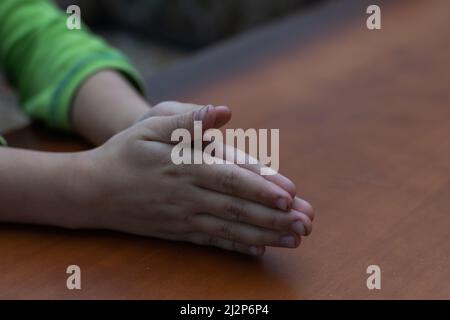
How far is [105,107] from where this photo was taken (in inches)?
25.2

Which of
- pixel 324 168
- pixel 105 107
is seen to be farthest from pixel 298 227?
pixel 105 107

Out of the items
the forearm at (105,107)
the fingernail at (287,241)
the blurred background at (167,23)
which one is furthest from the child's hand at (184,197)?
the blurred background at (167,23)

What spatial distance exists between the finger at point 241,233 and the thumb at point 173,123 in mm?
59

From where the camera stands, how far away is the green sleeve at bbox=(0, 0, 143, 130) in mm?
668

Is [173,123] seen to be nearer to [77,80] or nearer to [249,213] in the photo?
[249,213]

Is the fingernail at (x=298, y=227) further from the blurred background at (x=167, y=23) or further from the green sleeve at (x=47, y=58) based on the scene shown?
the blurred background at (x=167, y=23)

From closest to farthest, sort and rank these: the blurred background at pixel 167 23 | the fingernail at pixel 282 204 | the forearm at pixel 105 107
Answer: the fingernail at pixel 282 204 < the forearm at pixel 105 107 < the blurred background at pixel 167 23

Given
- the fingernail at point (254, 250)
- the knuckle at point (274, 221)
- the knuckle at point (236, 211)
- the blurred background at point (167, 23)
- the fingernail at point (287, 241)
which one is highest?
the blurred background at point (167, 23)

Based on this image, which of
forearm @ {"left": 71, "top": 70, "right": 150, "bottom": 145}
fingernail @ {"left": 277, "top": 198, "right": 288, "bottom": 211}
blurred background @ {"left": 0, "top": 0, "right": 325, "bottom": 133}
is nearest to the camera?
fingernail @ {"left": 277, "top": 198, "right": 288, "bottom": 211}

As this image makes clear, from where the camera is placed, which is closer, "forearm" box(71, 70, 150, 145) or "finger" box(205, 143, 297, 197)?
"finger" box(205, 143, 297, 197)

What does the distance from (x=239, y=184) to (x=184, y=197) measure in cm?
4

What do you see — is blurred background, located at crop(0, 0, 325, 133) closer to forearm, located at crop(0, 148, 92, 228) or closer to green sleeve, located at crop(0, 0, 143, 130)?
green sleeve, located at crop(0, 0, 143, 130)

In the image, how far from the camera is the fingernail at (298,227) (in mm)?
455

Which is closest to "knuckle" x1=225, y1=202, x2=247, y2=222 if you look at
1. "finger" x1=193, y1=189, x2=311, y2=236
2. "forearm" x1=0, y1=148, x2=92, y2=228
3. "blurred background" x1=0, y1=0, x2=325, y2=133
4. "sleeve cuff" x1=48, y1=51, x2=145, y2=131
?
"finger" x1=193, y1=189, x2=311, y2=236
